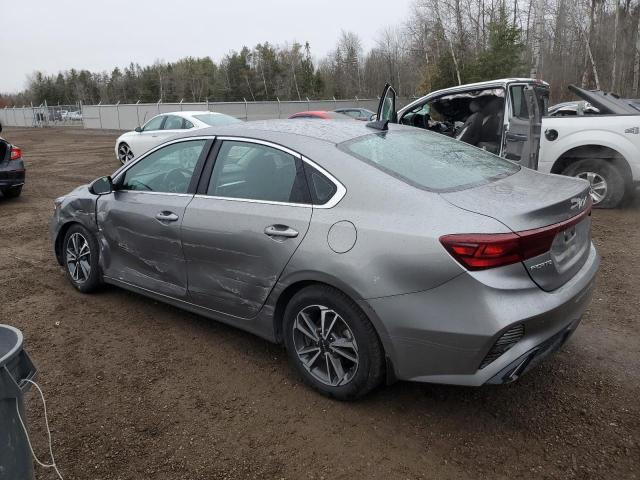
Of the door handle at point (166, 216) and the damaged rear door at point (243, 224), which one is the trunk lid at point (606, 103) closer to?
the damaged rear door at point (243, 224)

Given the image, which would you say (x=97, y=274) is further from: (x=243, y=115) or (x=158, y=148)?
(x=243, y=115)

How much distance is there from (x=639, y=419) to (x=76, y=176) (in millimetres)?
12785

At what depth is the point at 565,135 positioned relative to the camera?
733cm

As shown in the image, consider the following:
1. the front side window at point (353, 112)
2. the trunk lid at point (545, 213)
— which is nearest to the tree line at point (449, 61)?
the front side window at point (353, 112)

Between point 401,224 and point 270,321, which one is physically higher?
point 401,224

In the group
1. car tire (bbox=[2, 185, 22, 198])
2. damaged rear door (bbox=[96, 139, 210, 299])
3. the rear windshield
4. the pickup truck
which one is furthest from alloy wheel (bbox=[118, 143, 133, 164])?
the rear windshield

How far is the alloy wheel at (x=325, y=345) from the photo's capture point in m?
2.88

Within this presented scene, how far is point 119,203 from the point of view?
4.19m

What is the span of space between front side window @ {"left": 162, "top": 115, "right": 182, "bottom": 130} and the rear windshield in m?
9.97

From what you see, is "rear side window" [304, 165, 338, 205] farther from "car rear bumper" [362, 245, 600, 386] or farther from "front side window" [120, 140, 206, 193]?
"front side window" [120, 140, 206, 193]

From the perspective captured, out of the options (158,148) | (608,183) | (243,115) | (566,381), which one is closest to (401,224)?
(566,381)

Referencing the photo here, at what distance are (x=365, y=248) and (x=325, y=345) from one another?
670 mm

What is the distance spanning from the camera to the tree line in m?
35.9

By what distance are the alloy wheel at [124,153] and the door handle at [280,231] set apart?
12.2 meters
